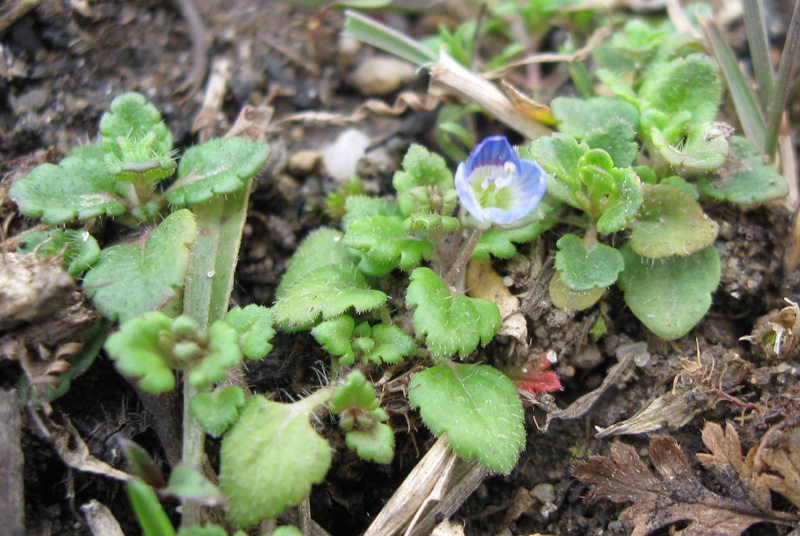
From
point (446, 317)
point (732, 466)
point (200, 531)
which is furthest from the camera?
point (446, 317)

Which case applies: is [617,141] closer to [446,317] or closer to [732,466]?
[446,317]

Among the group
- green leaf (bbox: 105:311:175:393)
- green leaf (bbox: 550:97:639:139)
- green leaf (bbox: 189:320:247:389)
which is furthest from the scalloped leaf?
green leaf (bbox: 550:97:639:139)

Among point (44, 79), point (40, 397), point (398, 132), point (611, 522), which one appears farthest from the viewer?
point (398, 132)

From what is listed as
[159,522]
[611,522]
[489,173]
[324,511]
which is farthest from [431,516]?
[489,173]

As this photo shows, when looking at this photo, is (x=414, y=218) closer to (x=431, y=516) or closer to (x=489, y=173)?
(x=489, y=173)

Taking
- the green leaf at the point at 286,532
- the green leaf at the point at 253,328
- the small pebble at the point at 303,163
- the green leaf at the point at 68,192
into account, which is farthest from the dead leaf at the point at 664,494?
the green leaf at the point at 68,192

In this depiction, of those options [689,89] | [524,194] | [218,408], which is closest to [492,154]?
[524,194]
